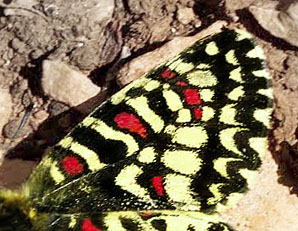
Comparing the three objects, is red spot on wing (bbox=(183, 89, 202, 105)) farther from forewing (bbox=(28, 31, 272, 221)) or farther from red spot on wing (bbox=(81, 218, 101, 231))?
red spot on wing (bbox=(81, 218, 101, 231))

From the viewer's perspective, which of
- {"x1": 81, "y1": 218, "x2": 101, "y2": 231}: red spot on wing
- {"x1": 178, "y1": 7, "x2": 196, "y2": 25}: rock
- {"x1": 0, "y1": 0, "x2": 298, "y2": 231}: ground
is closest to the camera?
{"x1": 81, "y1": 218, "x2": 101, "y2": 231}: red spot on wing

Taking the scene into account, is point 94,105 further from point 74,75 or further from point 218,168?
point 218,168

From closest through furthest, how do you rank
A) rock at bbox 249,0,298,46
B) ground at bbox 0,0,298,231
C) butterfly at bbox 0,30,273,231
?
butterfly at bbox 0,30,273,231
rock at bbox 249,0,298,46
ground at bbox 0,0,298,231

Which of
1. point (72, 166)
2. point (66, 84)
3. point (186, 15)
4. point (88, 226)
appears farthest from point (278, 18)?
point (88, 226)

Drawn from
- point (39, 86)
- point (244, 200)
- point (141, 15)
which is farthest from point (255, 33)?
point (39, 86)

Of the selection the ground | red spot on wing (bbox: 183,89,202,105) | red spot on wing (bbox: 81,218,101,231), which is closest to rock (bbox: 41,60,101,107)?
the ground

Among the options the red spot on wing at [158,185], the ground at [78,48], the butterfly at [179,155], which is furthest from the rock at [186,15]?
the red spot on wing at [158,185]

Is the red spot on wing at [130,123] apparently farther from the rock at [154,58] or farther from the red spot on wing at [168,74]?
the rock at [154,58]
